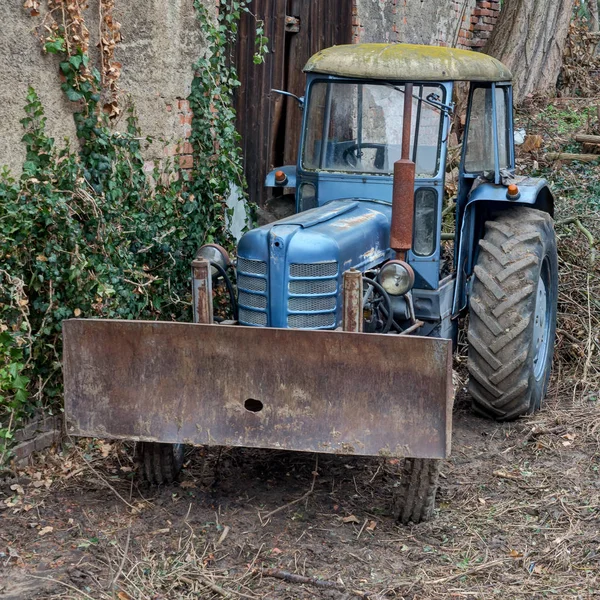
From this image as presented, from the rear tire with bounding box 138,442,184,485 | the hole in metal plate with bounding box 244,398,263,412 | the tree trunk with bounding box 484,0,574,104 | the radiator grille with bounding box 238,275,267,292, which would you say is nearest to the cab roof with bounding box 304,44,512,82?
the radiator grille with bounding box 238,275,267,292

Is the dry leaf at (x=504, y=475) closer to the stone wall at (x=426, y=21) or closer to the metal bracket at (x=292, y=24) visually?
the metal bracket at (x=292, y=24)

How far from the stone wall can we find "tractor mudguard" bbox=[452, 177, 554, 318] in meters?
3.44

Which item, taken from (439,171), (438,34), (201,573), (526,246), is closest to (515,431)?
(526,246)

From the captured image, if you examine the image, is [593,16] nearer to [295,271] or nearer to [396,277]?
[396,277]

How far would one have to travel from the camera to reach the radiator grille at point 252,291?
177 inches

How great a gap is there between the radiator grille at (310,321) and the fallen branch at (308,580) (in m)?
1.20

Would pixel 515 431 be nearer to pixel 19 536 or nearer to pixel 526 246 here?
pixel 526 246

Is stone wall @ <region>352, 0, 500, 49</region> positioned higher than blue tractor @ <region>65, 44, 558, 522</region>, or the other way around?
stone wall @ <region>352, 0, 500, 49</region>

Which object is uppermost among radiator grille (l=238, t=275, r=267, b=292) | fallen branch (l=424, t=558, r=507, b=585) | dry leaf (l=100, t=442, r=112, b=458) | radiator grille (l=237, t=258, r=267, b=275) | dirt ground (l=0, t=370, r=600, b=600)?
radiator grille (l=237, t=258, r=267, b=275)

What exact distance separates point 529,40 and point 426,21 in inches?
71.4

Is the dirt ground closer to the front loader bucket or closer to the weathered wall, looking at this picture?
the front loader bucket

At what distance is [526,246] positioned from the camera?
5402 millimetres

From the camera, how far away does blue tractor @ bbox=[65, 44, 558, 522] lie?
397 centimetres

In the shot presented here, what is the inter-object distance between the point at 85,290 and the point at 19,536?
4.62 ft
